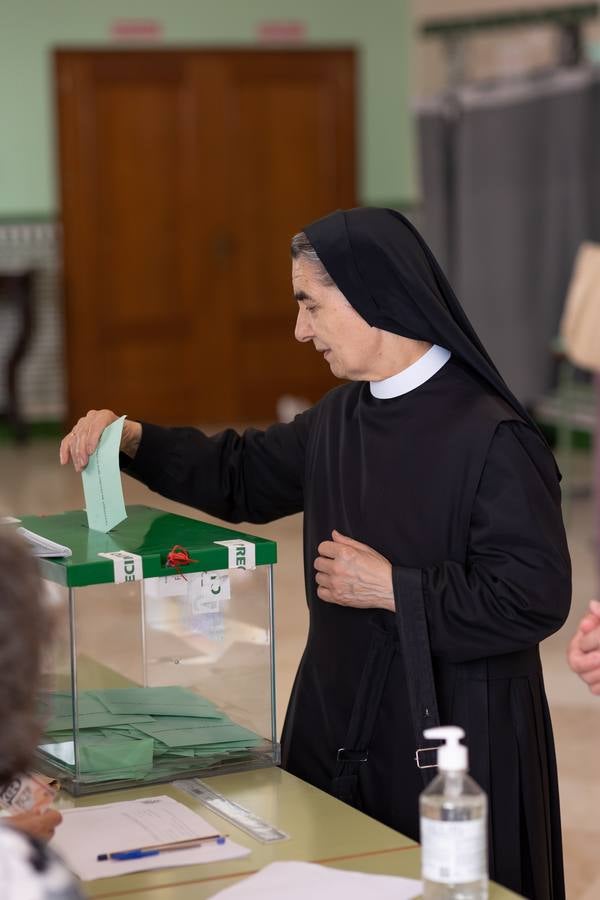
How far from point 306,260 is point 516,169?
20.1ft

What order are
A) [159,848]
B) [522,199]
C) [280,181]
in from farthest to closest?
[280,181] → [522,199] → [159,848]

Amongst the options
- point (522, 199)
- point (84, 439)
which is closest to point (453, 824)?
point (84, 439)

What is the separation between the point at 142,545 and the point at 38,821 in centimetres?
58

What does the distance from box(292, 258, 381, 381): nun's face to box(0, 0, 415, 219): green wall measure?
26.8 ft

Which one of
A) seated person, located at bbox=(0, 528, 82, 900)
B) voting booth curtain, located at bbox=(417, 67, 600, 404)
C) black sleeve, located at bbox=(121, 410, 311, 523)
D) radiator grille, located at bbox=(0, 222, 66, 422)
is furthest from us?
radiator grille, located at bbox=(0, 222, 66, 422)

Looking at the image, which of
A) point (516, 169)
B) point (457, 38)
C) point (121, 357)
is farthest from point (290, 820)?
point (121, 357)

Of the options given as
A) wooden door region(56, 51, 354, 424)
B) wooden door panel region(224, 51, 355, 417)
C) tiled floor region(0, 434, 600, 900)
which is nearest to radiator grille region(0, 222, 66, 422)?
wooden door region(56, 51, 354, 424)

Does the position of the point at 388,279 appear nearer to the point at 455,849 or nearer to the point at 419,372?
the point at 419,372

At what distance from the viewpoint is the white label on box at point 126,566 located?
2.07 m

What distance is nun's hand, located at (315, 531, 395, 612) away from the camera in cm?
214

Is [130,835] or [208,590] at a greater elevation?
[208,590]

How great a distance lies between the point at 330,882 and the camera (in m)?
1.74

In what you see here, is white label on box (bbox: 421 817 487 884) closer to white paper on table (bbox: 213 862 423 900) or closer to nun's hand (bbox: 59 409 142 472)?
white paper on table (bbox: 213 862 423 900)

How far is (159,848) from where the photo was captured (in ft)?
6.10
